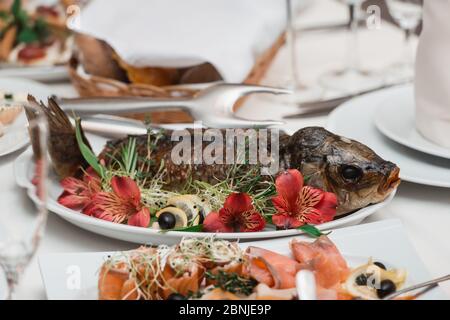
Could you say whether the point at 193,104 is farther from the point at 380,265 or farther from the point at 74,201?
the point at 380,265

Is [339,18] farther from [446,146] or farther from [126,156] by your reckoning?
[126,156]

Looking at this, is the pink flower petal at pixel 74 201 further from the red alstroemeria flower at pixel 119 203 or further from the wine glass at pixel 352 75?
the wine glass at pixel 352 75

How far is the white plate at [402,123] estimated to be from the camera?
124cm

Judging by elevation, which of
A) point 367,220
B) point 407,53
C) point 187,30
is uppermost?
point 187,30

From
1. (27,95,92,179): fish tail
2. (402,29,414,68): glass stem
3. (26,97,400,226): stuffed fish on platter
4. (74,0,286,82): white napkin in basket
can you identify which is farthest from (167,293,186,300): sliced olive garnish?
(402,29,414,68): glass stem

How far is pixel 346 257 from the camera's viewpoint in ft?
3.14

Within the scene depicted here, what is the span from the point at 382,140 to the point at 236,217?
0.43m

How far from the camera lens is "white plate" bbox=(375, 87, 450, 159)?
1.24 m

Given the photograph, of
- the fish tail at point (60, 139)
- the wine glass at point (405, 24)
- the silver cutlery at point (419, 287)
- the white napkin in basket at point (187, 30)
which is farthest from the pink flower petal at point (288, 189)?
the wine glass at point (405, 24)

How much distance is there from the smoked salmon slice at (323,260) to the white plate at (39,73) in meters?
1.03

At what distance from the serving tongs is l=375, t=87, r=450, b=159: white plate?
0.64 ft

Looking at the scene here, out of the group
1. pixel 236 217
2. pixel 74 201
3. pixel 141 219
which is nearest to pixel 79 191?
pixel 74 201

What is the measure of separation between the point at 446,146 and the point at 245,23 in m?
0.61
